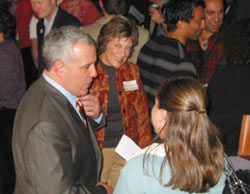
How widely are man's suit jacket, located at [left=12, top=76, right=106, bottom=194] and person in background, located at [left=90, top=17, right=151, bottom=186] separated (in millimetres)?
912

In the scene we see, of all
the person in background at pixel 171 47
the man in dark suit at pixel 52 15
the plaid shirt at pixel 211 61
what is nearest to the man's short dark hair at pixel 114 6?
the man in dark suit at pixel 52 15

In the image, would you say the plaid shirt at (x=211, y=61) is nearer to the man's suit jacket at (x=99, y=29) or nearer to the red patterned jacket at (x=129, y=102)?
the man's suit jacket at (x=99, y=29)

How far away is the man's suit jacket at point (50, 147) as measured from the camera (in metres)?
1.24

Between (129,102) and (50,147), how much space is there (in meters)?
1.31

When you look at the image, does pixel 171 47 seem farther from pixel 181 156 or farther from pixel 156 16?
pixel 156 16

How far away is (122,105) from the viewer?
244 centimetres

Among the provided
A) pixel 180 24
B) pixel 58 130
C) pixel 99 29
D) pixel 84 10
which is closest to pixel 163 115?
pixel 58 130

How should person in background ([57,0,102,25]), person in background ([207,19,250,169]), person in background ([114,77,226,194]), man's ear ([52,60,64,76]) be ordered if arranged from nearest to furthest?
person in background ([114,77,226,194]), man's ear ([52,60,64,76]), person in background ([207,19,250,169]), person in background ([57,0,102,25])

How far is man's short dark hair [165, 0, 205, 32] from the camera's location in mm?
2471

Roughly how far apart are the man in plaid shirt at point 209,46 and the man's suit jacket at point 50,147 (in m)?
1.90

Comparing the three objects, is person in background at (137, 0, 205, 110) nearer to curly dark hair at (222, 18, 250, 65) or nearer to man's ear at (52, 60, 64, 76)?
curly dark hair at (222, 18, 250, 65)

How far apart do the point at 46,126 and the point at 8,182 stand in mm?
1094

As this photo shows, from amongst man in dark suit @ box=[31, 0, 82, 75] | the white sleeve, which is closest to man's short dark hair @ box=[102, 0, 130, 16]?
man in dark suit @ box=[31, 0, 82, 75]

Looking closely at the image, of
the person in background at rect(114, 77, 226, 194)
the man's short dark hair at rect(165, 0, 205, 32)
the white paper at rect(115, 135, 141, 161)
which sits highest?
the man's short dark hair at rect(165, 0, 205, 32)
